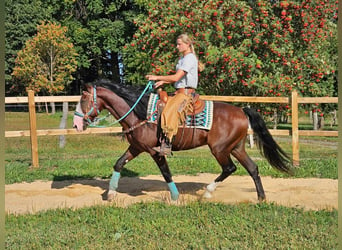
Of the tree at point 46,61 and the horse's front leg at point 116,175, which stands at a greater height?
the tree at point 46,61

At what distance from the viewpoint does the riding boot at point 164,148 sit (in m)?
5.75

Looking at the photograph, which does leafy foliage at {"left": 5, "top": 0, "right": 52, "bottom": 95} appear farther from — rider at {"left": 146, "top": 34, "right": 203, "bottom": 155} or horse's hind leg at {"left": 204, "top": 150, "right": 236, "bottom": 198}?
horse's hind leg at {"left": 204, "top": 150, "right": 236, "bottom": 198}

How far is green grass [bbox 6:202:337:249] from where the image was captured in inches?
155

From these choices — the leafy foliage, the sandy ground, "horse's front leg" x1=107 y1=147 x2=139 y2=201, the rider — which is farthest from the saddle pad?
the leafy foliage

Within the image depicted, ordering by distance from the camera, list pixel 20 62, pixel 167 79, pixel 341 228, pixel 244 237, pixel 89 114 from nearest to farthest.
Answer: pixel 341 228 → pixel 244 237 → pixel 167 79 → pixel 89 114 → pixel 20 62

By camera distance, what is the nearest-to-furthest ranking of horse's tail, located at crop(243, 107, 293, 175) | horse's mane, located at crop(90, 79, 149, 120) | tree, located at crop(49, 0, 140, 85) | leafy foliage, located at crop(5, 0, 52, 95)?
horse's mane, located at crop(90, 79, 149, 120)
horse's tail, located at crop(243, 107, 293, 175)
tree, located at crop(49, 0, 140, 85)
leafy foliage, located at crop(5, 0, 52, 95)

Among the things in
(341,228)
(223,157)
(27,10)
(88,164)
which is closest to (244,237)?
(223,157)

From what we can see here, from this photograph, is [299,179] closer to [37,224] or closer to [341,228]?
[37,224]

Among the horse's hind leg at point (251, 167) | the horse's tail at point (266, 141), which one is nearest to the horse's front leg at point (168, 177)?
the horse's hind leg at point (251, 167)

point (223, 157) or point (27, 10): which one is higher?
point (27, 10)

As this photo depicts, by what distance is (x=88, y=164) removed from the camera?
950cm

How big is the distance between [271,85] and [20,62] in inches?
920

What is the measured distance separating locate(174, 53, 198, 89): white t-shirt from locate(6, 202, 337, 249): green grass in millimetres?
1788

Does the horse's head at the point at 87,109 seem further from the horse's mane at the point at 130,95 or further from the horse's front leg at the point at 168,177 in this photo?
the horse's front leg at the point at 168,177
